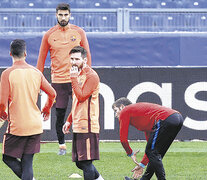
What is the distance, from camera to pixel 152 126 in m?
5.79

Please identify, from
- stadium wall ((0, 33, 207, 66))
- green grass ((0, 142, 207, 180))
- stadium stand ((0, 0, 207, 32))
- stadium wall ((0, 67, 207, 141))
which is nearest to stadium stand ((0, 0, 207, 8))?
stadium stand ((0, 0, 207, 32))

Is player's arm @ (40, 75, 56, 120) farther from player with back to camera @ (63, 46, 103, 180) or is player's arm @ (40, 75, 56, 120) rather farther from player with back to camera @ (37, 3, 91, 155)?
player with back to camera @ (37, 3, 91, 155)

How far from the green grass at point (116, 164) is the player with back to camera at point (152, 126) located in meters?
0.92

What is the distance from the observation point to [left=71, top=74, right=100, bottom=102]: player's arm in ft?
16.8

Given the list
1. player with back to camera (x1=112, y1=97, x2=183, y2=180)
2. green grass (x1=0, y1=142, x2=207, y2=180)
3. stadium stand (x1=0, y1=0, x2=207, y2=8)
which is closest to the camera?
player with back to camera (x1=112, y1=97, x2=183, y2=180)

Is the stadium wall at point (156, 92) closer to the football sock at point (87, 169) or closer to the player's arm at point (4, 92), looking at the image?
the football sock at point (87, 169)

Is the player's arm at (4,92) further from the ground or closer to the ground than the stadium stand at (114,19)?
further from the ground

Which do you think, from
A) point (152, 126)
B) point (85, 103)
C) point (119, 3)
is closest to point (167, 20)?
point (119, 3)

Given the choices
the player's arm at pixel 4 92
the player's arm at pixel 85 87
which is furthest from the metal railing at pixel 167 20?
the player's arm at pixel 4 92

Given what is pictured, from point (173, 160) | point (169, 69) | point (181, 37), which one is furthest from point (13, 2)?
point (173, 160)

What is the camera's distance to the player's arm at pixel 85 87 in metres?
5.13

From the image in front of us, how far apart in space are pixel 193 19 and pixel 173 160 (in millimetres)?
7354

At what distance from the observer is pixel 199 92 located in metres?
11.0

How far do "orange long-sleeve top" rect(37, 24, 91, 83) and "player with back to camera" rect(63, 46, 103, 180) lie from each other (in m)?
2.47
